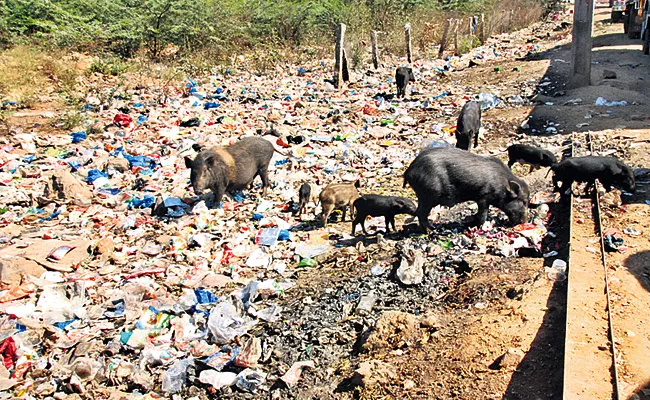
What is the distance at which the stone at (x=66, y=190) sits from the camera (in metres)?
8.09

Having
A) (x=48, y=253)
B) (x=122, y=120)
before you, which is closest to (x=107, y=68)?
(x=122, y=120)

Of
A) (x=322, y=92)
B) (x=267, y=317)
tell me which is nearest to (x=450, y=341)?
(x=267, y=317)

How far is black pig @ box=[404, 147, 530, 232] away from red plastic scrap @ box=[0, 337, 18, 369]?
448 centimetres

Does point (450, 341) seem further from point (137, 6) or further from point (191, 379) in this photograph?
point (137, 6)

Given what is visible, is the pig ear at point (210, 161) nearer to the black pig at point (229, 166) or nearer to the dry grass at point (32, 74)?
the black pig at point (229, 166)

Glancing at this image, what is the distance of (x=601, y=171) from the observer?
6723 millimetres

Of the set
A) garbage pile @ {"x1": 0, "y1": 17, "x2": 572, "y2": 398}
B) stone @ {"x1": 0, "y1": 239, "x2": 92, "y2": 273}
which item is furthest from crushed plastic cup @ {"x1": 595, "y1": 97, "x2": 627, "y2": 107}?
stone @ {"x1": 0, "y1": 239, "x2": 92, "y2": 273}

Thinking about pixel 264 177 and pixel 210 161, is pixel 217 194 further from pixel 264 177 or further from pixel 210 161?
pixel 264 177

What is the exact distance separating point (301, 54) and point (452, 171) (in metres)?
13.3

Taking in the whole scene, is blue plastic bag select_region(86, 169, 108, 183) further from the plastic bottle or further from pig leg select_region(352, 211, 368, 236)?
the plastic bottle

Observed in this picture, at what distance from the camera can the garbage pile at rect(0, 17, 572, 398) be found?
15.9 feet

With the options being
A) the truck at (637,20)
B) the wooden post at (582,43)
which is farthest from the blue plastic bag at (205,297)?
the truck at (637,20)

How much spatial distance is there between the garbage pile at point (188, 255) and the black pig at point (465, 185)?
276mm

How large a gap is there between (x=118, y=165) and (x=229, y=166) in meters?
2.26
